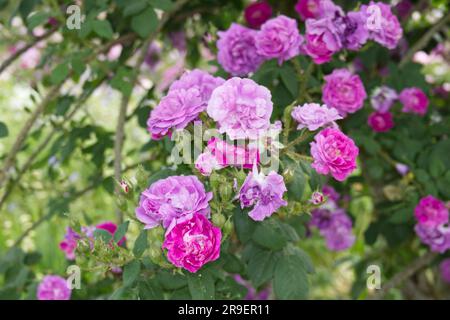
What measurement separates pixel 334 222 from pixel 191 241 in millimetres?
1066

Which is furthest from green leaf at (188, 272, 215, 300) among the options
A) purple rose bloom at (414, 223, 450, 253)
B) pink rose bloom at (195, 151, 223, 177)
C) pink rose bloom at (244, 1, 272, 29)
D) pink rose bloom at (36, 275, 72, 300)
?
pink rose bloom at (244, 1, 272, 29)

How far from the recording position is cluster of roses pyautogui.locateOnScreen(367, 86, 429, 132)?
1.78 meters

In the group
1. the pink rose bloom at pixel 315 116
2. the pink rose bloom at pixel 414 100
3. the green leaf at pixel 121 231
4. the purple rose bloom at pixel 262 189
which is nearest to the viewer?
the purple rose bloom at pixel 262 189

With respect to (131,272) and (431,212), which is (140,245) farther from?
(431,212)

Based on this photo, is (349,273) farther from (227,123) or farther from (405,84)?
(227,123)

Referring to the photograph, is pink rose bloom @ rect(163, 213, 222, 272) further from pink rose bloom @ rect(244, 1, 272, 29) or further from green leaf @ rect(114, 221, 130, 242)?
pink rose bloom @ rect(244, 1, 272, 29)

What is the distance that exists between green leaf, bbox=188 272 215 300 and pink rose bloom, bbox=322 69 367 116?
530mm

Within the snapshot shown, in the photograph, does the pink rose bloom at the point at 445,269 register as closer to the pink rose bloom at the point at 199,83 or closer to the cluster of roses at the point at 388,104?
the cluster of roses at the point at 388,104

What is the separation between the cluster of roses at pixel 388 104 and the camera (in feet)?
5.82

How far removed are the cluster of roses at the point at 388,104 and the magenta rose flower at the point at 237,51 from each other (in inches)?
16.4

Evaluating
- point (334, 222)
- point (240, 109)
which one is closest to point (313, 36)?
point (240, 109)

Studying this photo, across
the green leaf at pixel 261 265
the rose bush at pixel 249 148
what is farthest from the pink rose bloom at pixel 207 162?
the green leaf at pixel 261 265

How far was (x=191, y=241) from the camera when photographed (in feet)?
3.51

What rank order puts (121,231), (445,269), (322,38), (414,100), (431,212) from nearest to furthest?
(121,231), (322,38), (431,212), (414,100), (445,269)
